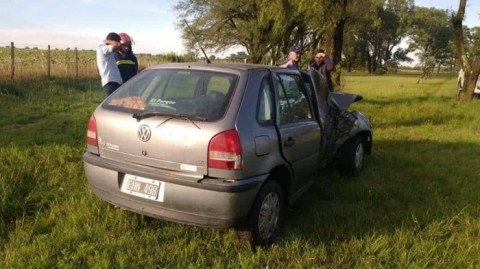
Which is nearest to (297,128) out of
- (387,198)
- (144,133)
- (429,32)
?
(144,133)

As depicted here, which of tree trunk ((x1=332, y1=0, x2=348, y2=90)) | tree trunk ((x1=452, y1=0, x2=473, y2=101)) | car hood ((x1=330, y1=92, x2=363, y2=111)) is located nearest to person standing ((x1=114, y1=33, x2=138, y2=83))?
car hood ((x1=330, y1=92, x2=363, y2=111))

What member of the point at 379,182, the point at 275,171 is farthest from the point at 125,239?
the point at 379,182

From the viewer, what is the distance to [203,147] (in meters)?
3.23

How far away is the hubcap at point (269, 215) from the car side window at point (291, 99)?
69 centimetres

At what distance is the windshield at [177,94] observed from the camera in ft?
11.3

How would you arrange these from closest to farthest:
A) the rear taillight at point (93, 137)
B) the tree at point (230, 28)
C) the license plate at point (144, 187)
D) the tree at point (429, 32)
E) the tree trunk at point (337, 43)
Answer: the license plate at point (144, 187)
the rear taillight at point (93, 137)
the tree trunk at point (337, 43)
the tree at point (230, 28)
the tree at point (429, 32)

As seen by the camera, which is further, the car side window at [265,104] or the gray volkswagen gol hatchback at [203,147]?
the car side window at [265,104]

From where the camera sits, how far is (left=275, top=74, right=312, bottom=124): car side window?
402 centimetres

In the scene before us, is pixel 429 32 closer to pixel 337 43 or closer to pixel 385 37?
pixel 385 37

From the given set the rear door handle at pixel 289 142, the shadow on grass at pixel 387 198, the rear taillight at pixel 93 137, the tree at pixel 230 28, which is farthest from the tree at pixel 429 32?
the rear taillight at pixel 93 137

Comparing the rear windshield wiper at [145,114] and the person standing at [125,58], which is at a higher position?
the person standing at [125,58]

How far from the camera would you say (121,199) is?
3.56 metres

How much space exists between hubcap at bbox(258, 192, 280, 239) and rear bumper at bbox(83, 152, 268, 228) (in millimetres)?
263

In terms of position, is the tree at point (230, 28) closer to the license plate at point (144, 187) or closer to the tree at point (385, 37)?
the license plate at point (144, 187)
